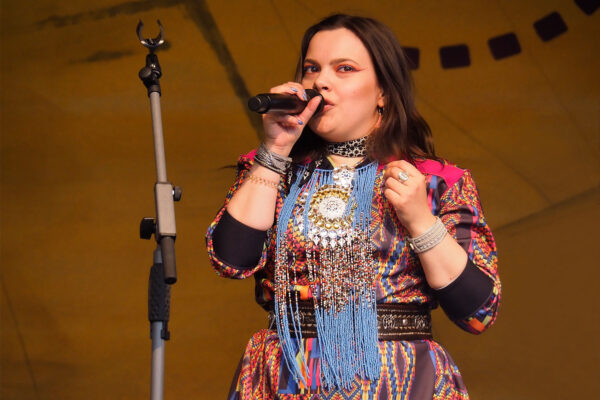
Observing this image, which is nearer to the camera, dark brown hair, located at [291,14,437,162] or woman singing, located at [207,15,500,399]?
woman singing, located at [207,15,500,399]

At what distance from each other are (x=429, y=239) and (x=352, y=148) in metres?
0.28

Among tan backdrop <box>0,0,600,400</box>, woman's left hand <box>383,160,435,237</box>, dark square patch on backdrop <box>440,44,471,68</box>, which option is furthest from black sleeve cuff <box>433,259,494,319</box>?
dark square patch on backdrop <box>440,44,471,68</box>

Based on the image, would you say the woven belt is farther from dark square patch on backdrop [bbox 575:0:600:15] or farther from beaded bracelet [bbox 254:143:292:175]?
dark square patch on backdrop [bbox 575:0:600:15]

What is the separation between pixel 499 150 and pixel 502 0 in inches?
21.3

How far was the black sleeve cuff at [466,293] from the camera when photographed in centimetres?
145

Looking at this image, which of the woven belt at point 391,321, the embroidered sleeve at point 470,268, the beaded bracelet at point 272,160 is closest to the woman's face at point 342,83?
the beaded bracelet at point 272,160

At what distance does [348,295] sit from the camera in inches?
58.4

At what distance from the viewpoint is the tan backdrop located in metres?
3.02

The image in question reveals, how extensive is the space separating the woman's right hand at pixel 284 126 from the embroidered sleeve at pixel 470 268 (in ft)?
0.94

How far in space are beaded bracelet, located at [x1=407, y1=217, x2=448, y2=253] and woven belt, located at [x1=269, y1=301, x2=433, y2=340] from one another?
0.40ft

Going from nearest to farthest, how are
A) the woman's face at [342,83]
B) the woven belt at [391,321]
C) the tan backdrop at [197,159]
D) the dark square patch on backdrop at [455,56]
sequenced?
the woven belt at [391,321] < the woman's face at [342,83] < the tan backdrop at [197,159] < the dark square patch on backdrop at [455,56]

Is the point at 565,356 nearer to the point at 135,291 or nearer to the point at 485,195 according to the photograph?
the point at 485,195

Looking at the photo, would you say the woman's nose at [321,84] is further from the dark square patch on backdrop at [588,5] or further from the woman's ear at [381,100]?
the dark square patch on backdrop at [588,5]

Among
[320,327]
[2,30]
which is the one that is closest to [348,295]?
[320,327]
